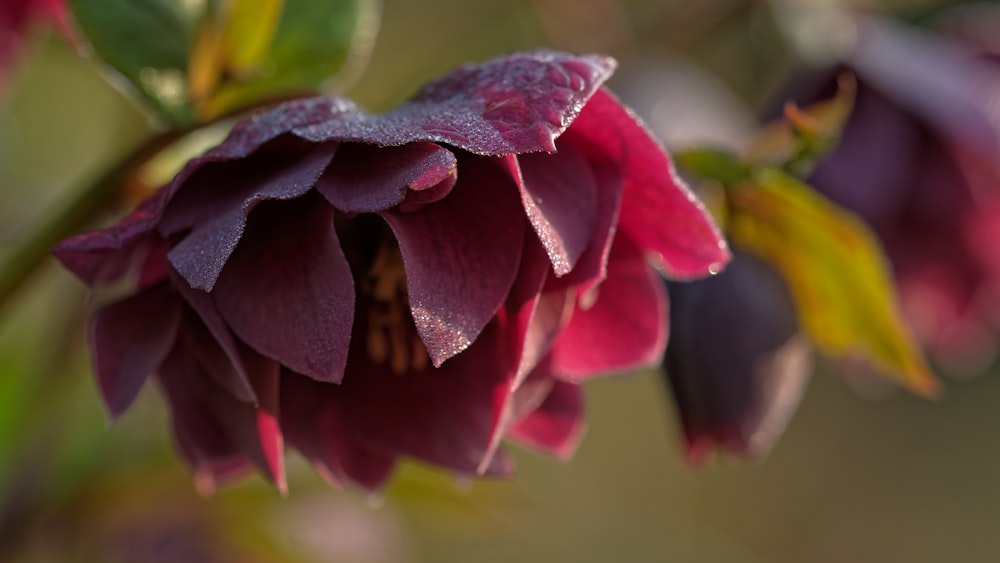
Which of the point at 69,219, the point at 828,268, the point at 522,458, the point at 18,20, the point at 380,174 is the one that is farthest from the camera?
the point at 522,458

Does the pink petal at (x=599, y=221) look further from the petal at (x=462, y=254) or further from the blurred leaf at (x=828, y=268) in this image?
the blurred leaf at (x=828, y=268)

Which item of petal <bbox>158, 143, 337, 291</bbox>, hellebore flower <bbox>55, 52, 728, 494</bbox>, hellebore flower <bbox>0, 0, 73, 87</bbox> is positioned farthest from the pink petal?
hellebore flower <bbox>0, 0, 73, 87</bbox>

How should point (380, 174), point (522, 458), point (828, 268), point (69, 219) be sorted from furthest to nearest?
point (522, 458) < point (828, 268) < point (69, 219) < point (380, 174)

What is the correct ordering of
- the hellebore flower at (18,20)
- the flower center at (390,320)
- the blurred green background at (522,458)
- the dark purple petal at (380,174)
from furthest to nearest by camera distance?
the blurred green background at (522,458), the hellebore flower at (18,20), the flower center at (390,320), the dark purple petal at (380,174)

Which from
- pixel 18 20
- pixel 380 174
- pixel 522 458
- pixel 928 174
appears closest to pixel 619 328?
pixel 380 174

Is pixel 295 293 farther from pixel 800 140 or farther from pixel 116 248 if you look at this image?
pixel 800 140

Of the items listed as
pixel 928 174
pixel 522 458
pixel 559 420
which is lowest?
pixel 522 458

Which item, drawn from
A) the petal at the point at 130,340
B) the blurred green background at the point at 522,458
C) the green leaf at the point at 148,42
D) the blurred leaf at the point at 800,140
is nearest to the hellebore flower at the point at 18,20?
the blurred green background at the point at 522,458

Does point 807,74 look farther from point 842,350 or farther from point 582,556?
point 582,556
